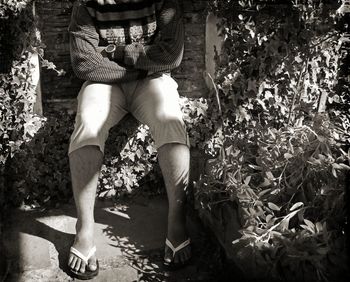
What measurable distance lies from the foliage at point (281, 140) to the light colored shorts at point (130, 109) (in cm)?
34

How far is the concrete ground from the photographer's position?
322 centimetres

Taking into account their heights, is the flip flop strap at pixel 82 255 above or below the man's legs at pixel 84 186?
below

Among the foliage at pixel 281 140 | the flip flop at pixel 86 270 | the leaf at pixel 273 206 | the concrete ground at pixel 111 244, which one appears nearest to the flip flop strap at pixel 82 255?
the flip flop at pixel 86 270

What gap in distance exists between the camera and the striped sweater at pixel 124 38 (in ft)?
11.6

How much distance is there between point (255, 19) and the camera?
3744 mm

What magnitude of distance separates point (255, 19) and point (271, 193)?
135 centimetres

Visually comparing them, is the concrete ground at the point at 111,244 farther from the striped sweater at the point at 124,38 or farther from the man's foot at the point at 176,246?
the striped sweater at the point at 124,38

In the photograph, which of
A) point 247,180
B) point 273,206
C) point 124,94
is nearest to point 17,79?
Result: point 124,94

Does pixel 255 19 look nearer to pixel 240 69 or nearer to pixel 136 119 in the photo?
pixel 240 69

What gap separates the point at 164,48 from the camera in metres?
3.58

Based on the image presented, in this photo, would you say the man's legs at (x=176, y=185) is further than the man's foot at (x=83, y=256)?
Yes

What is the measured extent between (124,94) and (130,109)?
11cm

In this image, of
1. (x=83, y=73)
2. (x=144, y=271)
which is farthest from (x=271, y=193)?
(x=83, y=73)

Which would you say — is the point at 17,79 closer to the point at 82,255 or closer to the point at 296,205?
the point at 82,255
